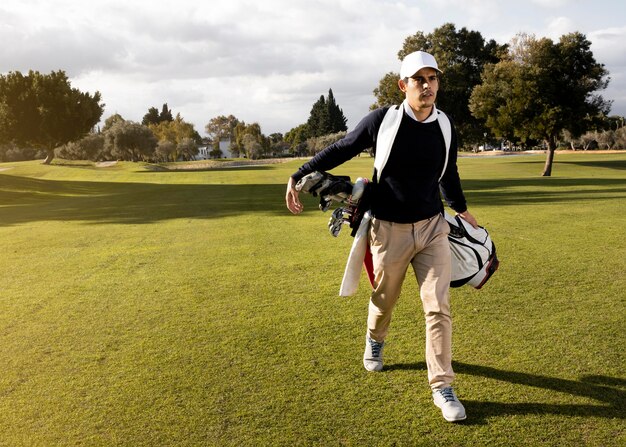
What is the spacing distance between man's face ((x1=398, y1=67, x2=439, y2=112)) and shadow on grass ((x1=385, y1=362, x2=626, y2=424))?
222cm

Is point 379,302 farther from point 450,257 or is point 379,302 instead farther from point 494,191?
point 494,191

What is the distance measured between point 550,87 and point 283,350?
3544 centimetres

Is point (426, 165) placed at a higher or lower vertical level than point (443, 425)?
higher

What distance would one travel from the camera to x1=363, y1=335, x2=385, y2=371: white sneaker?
183 inches

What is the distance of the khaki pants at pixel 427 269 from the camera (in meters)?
4.14

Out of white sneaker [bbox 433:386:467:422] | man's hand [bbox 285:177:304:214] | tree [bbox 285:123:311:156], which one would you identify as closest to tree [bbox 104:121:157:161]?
tree [bbox 285:123:311:156]

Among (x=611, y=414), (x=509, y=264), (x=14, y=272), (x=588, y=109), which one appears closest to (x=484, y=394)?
(x=611, y=414)

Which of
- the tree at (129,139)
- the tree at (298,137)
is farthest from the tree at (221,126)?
the tree at (129,139)

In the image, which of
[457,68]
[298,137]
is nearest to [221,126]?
[298,137]

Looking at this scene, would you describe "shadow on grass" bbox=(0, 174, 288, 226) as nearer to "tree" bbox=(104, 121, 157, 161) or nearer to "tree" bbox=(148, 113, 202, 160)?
"tree" bbox=(104, 121, 157, 161)

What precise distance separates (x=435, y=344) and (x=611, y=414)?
129 cm

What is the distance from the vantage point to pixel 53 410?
13.3 feet

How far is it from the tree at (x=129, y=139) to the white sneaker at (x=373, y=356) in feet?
269

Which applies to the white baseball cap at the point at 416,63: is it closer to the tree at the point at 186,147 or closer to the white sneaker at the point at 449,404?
the white sneaker at the point at 449,404
